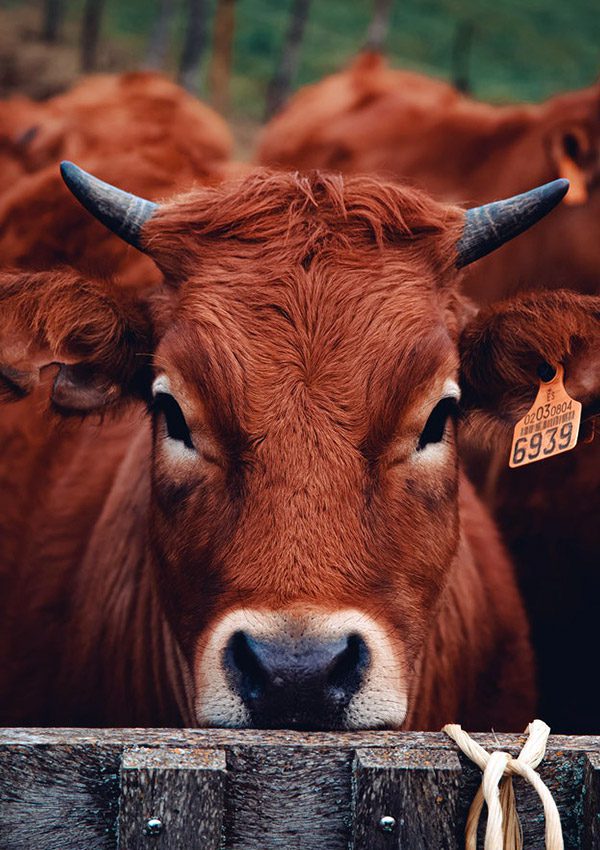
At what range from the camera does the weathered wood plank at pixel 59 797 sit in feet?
6.31

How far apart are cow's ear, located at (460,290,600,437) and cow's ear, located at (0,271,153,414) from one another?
0.97m

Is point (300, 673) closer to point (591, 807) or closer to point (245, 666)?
point (245, 666)

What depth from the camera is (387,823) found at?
1.92 meters

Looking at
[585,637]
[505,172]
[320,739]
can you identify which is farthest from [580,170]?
[320,739]

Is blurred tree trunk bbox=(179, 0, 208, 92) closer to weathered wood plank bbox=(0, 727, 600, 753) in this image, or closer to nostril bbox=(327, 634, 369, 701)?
nostril bbox=(327, 634, 369, 701)

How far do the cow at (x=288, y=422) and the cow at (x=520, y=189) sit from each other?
1.36 feet

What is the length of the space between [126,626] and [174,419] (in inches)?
40.2

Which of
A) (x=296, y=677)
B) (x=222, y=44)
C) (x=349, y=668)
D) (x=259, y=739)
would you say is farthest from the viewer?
(x=222, y=44)

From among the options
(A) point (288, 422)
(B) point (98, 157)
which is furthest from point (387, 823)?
(B) point (98, 157)

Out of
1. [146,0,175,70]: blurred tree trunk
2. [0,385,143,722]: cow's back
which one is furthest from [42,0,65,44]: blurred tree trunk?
[0,385,143,722]: cow's back

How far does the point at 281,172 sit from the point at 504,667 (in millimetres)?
1961

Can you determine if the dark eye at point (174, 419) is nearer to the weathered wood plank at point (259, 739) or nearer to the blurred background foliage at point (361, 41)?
the weathered wood plank at point (259, 739)

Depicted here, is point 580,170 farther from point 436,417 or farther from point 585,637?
point 436,417

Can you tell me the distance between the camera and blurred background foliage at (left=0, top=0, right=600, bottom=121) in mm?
32250
